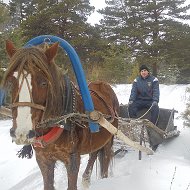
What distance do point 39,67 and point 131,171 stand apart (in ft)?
9.40

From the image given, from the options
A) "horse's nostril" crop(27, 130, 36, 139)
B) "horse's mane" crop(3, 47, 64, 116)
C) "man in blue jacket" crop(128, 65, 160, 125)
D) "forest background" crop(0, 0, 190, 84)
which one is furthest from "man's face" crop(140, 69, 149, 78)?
"forest background" crop(0, 0, 190, 84)

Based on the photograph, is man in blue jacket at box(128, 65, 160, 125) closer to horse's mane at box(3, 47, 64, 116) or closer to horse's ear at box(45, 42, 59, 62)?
horse's mane at box(3, 47, 64, 116)

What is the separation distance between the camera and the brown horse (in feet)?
9.71

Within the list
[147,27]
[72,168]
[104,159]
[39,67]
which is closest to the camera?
[39,67]

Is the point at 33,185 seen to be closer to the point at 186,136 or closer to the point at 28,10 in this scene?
the point at 186,136

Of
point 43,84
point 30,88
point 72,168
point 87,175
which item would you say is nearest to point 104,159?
point 87,175

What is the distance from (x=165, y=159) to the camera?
19.3 ft

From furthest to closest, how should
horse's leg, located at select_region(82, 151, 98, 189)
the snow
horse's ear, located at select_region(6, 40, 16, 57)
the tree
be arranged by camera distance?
1. the tree
2. horse's leg, located at select_region(82, 151, 98, 189)
3. the snow
4. horse's ear, located at select_region(6, 40, 16, 57)

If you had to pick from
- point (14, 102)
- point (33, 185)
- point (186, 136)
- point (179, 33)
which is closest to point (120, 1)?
point (179, 33)

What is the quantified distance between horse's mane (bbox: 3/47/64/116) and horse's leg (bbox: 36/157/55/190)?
727mm

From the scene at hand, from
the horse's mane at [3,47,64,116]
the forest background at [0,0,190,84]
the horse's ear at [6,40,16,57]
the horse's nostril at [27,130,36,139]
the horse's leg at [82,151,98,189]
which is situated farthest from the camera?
the forest background at [0,0,190,84]

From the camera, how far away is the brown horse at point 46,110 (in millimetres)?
2959

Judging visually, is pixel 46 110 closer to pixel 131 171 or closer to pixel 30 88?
pixel 30 88

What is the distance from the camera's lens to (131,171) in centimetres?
536
